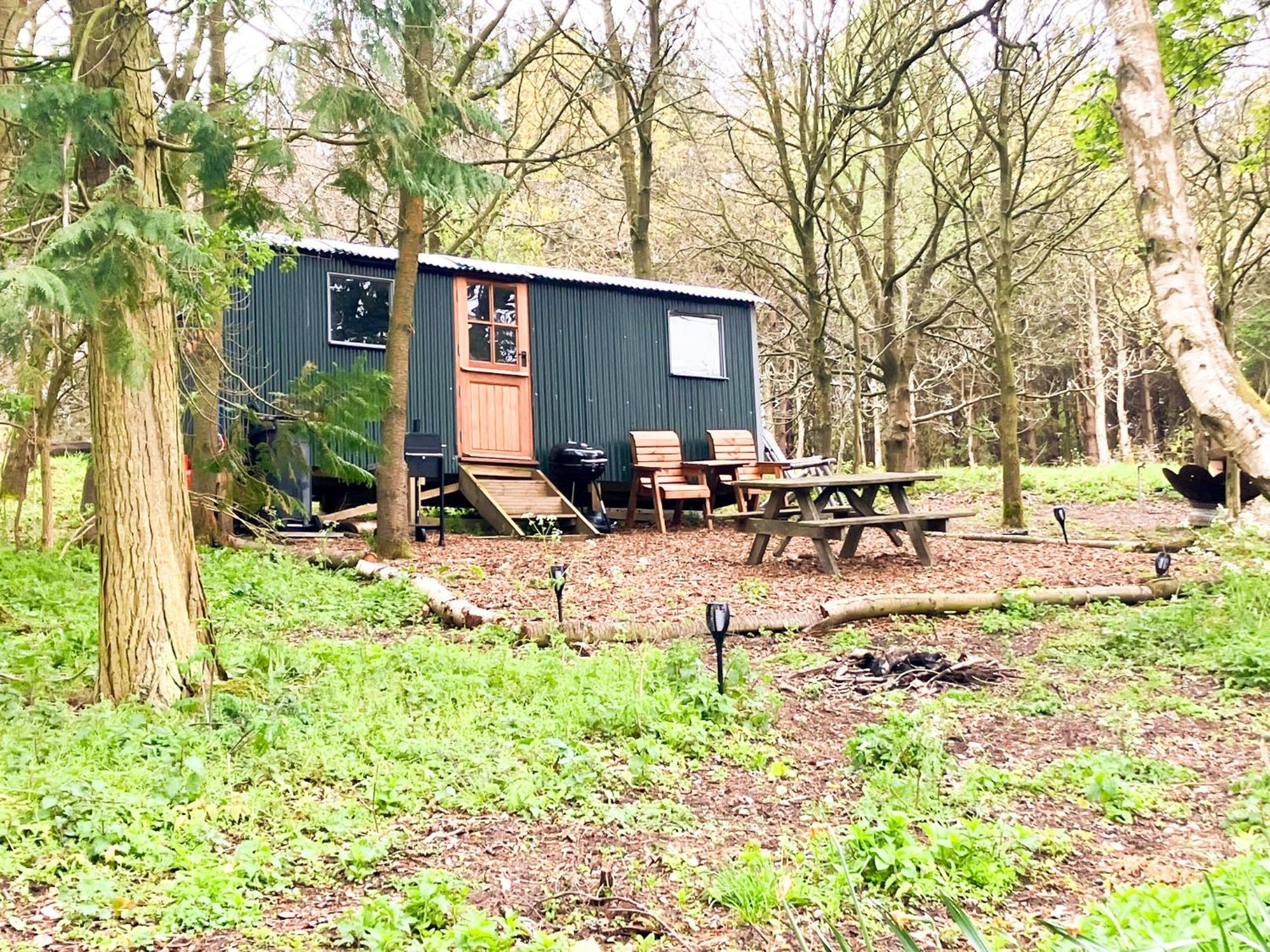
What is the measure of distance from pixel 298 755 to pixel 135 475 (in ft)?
4.94

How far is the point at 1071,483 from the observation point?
18.2 meters

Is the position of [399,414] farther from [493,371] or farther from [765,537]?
[493,371]

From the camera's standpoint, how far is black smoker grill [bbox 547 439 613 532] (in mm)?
12414

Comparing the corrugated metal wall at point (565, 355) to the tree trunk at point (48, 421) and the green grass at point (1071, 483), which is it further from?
the green grass at point (1071, 483)

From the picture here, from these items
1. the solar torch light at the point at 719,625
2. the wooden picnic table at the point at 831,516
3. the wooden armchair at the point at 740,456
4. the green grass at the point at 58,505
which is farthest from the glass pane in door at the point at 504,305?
the solar torch light at the point at 719,625

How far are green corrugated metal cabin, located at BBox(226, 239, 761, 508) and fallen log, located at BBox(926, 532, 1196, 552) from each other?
14.1 ft

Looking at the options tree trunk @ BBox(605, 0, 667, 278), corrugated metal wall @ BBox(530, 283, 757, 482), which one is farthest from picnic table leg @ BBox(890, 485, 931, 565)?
tree trunk @ BBox(605, 0, 667, 278)

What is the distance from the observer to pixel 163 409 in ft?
Result: 14.8

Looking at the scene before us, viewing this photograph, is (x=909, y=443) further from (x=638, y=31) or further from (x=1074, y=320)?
(x=1074, y=320)

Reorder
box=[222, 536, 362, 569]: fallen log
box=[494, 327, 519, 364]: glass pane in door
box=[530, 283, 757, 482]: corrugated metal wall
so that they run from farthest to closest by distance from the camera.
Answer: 1. box=[530, 283, 757, 482]: corrugated metal wall
2. box=[494, 327, 519, 364]: glass pane in door
3. box=[222, 536, 362, 569]: fallen log

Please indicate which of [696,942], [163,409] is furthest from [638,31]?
[696,942]

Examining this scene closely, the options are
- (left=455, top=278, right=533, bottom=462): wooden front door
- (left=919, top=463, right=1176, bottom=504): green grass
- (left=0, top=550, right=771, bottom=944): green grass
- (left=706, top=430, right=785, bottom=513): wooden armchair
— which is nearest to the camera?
(left=0, top=550, right=771, bottom=944): green grass

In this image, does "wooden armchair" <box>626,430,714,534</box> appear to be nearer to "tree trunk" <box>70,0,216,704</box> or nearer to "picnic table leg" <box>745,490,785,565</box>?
"picnic table leg" <box>745,490,785,565</box>

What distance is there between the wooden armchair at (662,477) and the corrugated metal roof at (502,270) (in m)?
2.05
